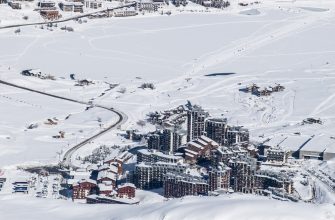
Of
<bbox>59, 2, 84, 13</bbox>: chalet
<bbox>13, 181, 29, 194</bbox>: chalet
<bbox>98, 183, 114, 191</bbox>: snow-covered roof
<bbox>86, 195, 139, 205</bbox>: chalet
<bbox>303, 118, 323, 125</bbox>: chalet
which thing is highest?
<bbox>59, 2, 84, 13</bbox>: chalet

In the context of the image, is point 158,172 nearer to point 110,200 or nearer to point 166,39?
point 110,200

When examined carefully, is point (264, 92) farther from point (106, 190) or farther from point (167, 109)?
point (106, 190)

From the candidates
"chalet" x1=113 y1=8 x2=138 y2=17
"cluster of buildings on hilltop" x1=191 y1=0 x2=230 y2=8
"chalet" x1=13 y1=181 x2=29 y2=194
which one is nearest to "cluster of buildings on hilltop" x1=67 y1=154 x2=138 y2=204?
"chalet" x1=13 y1=181 x2=29 y2=194

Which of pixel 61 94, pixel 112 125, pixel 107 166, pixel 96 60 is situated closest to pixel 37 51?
pixel 96 60

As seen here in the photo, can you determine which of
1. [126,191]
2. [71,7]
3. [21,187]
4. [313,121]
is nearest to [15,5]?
[71,7]

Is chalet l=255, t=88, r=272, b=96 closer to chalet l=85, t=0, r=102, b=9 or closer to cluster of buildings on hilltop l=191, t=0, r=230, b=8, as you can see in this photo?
chalet l=85, t=0, r=102, b=9

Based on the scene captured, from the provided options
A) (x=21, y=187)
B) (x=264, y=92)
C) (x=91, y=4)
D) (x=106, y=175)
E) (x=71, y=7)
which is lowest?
(x=21, y=187)
